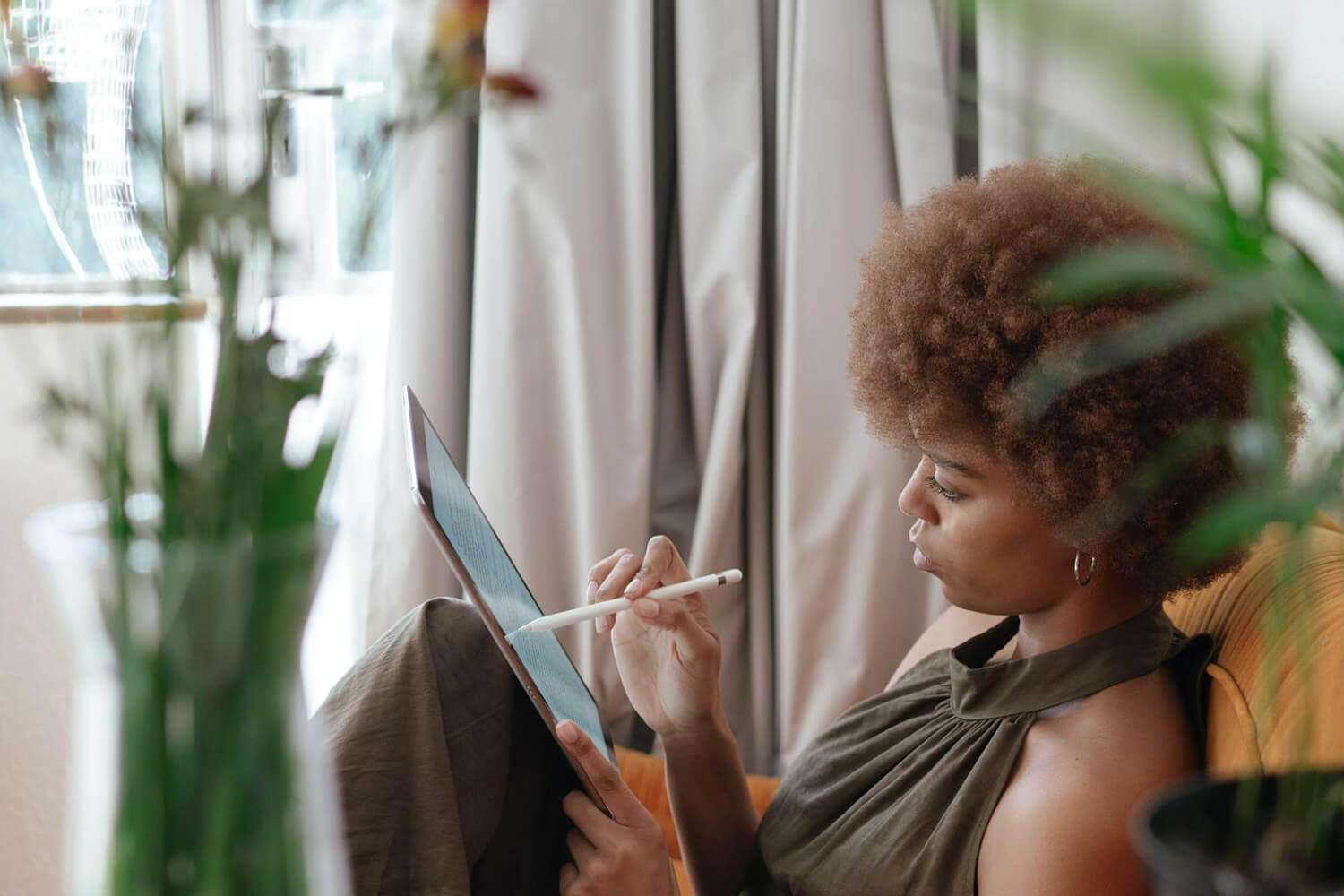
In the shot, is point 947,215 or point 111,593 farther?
point 947,215

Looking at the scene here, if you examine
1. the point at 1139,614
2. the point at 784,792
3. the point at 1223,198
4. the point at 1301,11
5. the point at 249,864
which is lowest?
the point at 784,792

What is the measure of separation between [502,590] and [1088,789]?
47cm

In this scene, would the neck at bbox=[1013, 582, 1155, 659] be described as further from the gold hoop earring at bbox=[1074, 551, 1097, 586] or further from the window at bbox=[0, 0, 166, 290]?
the window at bbox=[0, 0, 166, 290]

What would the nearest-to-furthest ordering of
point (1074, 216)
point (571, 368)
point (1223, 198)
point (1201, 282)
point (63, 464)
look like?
point (1223, 198) < point (1201, 282) < point (1074, 216) < point (63, 464) < point (571, 368)

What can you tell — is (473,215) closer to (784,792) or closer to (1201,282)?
(784,792)

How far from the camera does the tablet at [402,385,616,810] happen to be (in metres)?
0.82

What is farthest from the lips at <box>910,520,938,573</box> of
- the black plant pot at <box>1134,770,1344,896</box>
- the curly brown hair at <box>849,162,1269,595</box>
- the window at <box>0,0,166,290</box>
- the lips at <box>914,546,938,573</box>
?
the window at <box>0,0,166,290</box>

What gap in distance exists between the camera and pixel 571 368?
1757 mm

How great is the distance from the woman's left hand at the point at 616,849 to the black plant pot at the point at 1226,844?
60 cm

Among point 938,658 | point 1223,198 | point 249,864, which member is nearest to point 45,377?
point 249,864

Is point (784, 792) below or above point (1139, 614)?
below

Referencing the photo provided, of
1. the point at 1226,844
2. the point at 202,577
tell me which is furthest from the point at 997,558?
the point at 202,577

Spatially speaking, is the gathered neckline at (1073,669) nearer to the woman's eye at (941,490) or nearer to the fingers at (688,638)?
the woman's eye at (941,490)

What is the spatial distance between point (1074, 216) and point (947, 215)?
103mm
